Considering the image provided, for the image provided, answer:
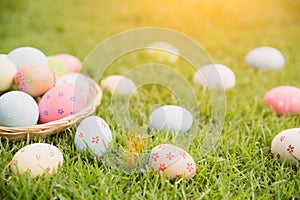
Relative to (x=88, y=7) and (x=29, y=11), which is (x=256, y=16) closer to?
(x=88, y=7)

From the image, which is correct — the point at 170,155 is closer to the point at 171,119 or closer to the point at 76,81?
the point at 171,119

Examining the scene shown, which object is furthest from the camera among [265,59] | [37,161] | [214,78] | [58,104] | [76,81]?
[265,59]

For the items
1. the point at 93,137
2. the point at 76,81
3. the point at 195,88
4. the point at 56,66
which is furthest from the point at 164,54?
the point at 93,137

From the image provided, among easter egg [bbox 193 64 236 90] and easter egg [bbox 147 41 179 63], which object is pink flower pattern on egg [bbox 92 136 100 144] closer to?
easter egg [bbox 193 64 236 90]

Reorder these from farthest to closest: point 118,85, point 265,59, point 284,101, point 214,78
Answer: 1. point 265,59
2. point 214,78
3. point 118,85
4. point 284,101

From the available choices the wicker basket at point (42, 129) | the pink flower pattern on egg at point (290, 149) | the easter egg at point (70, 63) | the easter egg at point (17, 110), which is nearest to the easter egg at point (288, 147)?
the pink flower pattern on egg at point (290, 149)

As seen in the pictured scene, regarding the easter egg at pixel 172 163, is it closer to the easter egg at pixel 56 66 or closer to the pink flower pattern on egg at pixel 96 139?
the pink flower pattern on egg at pixel 96 139

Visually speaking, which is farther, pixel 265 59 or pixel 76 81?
pixel 265 59
